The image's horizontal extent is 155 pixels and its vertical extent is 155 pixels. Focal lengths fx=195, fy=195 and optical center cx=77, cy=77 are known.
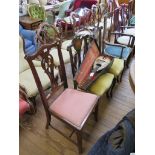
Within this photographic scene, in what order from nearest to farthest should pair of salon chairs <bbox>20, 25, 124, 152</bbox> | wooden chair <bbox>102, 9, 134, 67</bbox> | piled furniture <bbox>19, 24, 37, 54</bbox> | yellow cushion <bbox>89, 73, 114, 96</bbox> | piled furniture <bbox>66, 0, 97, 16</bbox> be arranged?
pair of salon chairs <bbox>20, 25, 124, 152</bbox> → yellow cushion <bbox>89, 73, 114, 96</bbox> → wooden chair <bbox>102, 9, 134, 67</bbox> → piled furniture <bbox>19, 24, 37, 54</bbox> → piled furniture <bbox>66, 0, 97, 16</bbox>

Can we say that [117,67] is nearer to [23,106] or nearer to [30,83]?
[30,83]

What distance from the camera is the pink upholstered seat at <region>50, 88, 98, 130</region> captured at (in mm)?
1579

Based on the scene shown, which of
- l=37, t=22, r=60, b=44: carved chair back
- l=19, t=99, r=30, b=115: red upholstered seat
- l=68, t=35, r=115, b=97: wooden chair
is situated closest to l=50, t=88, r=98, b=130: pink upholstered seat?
l=68, t=35, r=115, b=97: wooden chair

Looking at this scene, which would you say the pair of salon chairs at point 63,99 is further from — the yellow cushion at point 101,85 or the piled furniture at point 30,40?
the piled furniture at point 30,40

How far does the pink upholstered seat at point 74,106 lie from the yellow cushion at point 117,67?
61cm

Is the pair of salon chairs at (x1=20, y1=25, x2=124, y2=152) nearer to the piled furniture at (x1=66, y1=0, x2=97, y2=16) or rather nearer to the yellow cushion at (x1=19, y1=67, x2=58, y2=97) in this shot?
the yellow cushion at (x1=19, y1=67, x2=58, y2=97)

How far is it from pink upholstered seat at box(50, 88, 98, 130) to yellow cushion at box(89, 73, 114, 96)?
149 millimetres

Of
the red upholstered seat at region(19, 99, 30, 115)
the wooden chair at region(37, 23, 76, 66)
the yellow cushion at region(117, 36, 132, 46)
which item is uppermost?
the wooden chair at region(37, 23, 76, 66)

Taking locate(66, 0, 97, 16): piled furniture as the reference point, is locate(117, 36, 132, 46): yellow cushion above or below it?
below

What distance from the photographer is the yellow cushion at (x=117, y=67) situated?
7.56 ft

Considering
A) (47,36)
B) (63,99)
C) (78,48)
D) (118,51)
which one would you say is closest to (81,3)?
(118,51)
